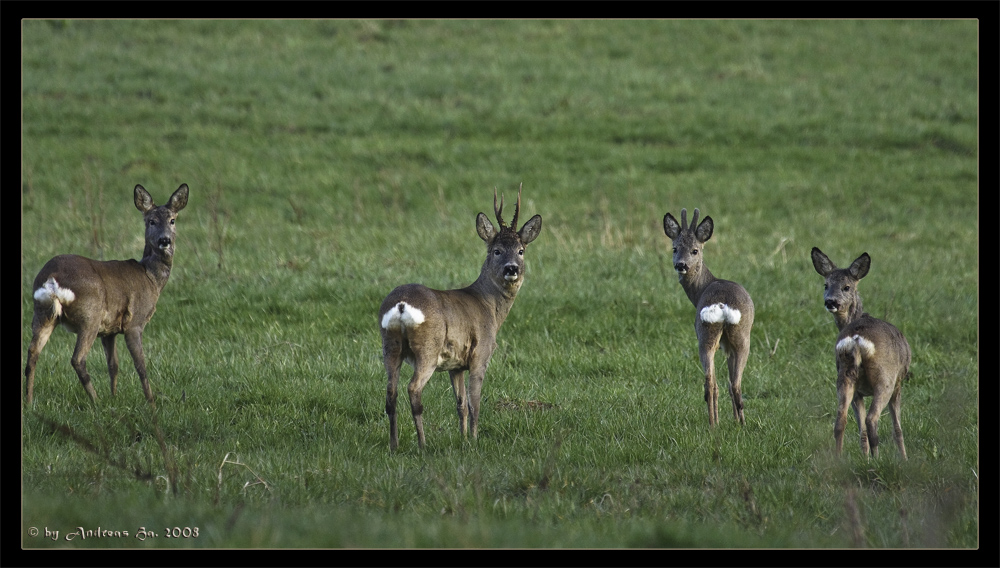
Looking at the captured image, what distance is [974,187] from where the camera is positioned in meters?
17.9

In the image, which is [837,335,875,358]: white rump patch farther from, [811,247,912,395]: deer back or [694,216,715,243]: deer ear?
[694,216,715,243]: deer ear

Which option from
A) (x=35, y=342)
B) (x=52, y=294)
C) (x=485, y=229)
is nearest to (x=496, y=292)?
(x=485, y=229)

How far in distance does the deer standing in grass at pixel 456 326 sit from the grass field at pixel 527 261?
33 centimetres

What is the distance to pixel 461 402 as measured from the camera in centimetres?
698

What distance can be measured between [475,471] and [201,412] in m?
2.44

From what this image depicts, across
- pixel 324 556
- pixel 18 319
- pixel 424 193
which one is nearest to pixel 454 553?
pixel 324 556

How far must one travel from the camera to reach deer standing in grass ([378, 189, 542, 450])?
6.44 m

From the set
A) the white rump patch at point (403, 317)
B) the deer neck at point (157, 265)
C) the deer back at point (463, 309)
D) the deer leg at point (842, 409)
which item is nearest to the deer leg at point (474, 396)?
the deer back at point (463, 309)

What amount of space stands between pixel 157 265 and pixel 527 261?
530 cm

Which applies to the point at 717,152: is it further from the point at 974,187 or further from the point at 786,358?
the point at 786,358

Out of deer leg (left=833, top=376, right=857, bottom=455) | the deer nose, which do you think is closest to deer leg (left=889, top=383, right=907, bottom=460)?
deer leg (left=833, top=376, right=857, bottom=455)

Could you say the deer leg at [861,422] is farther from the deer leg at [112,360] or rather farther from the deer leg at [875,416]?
the deer leg at [112,360]

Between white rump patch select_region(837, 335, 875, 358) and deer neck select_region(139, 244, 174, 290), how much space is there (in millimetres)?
5334

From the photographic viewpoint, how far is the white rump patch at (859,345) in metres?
6.44
